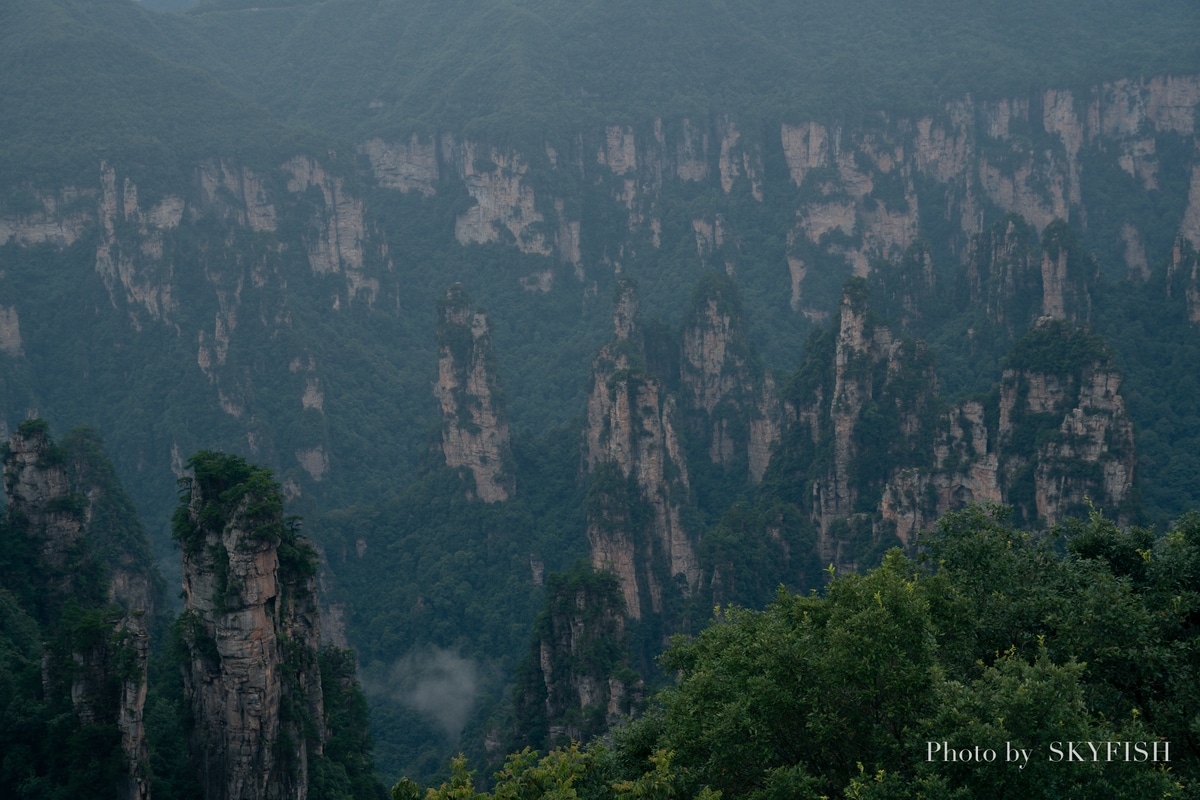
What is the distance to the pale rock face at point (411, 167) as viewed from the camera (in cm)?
14112

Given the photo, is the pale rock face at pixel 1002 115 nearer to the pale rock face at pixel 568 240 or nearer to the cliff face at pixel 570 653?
the pale rock face at pixel 568 240

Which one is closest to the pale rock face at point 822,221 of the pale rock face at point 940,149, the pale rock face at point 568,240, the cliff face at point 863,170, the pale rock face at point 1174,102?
the cliff face at point 863,170

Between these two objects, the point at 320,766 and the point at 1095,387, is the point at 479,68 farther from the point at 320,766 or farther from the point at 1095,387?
the point at 320,766

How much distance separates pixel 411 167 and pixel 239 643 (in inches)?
4464

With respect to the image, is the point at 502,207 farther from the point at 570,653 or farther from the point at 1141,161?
the point at 570,653

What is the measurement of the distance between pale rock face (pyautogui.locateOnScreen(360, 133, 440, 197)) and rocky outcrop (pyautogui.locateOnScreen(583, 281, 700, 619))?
74021 mm

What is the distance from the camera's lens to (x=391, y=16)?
17512 cm

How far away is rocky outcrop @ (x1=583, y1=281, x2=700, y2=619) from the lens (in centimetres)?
6894

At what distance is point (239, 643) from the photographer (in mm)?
33969

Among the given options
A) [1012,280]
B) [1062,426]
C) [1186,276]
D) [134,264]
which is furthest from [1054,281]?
[134,264]

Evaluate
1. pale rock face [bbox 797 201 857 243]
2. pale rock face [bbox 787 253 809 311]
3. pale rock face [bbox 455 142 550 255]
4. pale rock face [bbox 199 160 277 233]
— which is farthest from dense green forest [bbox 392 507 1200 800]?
pale rock face [bbox 455 142 550 255]

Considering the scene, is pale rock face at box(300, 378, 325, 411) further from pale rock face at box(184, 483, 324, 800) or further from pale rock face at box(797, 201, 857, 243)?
pale rock face at box(184, 483, 324, 800)

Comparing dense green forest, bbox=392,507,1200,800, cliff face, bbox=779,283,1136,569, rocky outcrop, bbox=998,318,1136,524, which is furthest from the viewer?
cliff face, bbox=779,283,1136,569

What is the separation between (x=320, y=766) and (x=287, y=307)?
73518mm
